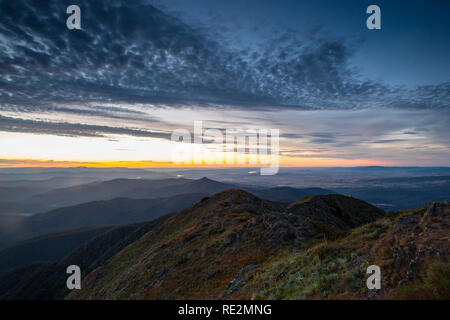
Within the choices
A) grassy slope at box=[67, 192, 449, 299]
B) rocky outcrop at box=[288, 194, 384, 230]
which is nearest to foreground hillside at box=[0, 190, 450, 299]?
grassy slope at box=[67, 192, 449, 299]

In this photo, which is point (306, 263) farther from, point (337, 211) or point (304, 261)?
point (337, 211)

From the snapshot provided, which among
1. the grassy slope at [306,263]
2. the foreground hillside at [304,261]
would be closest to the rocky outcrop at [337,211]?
the foreground hillside at [304,261]

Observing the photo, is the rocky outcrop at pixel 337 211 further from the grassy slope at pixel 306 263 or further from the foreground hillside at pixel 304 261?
the grassy slope at pixel 306 263

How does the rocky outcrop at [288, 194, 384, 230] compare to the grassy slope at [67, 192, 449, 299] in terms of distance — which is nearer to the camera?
the grassy slope at [67, 192, 449, 299]

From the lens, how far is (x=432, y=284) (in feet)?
25.4

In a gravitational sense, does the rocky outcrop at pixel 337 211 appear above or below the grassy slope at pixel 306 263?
below

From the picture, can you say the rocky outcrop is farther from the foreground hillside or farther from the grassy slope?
the grassy slope

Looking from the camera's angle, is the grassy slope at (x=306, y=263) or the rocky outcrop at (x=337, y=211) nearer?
the grassy slope at (x=306, y=263)

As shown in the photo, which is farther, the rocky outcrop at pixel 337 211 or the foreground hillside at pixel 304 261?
the rocky outcrop at pixel 337 211

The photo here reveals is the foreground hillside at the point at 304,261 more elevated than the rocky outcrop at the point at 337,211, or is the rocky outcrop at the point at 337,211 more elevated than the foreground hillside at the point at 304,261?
the foreground hillside at the point at 304,261

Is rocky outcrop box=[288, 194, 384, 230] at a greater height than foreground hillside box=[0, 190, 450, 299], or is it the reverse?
foreground hillside box=[0, 190, 450, 299]
